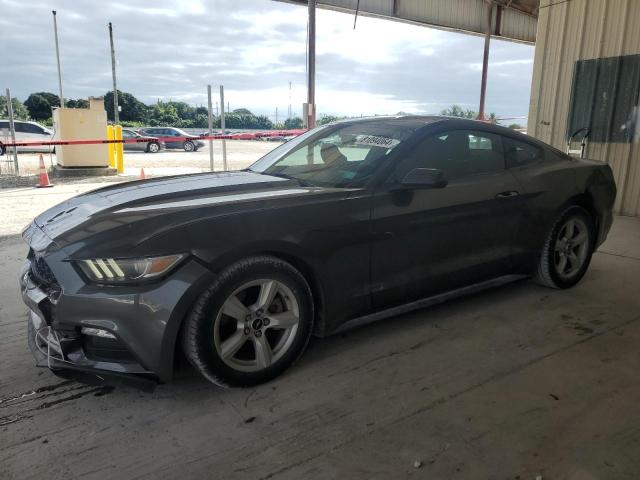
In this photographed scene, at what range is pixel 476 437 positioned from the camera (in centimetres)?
224

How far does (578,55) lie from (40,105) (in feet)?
228

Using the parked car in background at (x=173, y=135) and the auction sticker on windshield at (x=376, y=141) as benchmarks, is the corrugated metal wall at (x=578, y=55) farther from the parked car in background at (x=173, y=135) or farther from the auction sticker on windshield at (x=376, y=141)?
the parked car in background at (x=173, y=135)

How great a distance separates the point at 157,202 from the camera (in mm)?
2713

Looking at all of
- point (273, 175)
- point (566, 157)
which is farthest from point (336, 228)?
point (566, 157)

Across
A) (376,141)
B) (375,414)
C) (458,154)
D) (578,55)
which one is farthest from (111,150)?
(375,414)

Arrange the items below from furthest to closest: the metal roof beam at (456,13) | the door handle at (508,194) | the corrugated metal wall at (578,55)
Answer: the metal roof beam at (456,13) → the corrugated metal wall at (578,55) → the door handle at (508,194)

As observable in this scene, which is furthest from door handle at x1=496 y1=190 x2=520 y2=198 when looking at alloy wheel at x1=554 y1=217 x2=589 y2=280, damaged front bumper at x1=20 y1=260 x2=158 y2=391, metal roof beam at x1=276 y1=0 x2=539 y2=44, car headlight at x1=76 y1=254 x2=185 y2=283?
metal roof beam at x1=276 y1=0 x2=539 y2=44

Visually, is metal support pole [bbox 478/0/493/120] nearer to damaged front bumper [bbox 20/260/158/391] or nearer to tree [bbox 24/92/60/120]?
damaged front bumper [bbox 20/260/158/391]

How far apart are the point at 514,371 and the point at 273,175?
195 centimetres

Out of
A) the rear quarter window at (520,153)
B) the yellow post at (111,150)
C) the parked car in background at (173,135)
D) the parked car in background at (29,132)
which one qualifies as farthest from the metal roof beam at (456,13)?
the parked car in background at (29,132)

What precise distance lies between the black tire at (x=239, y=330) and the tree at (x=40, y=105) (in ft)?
227

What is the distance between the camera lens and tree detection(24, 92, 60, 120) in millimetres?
62438

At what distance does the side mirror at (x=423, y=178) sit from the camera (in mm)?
2902

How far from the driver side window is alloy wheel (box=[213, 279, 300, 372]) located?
41.6 inches
